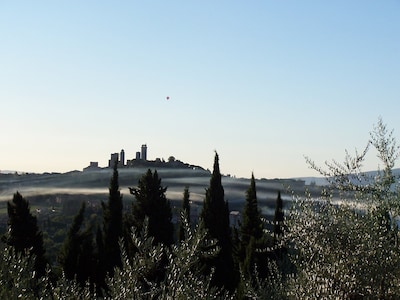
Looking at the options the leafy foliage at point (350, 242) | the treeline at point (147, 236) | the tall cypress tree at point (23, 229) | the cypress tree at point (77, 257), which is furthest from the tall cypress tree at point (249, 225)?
the leafy foliage at point (350, 242)

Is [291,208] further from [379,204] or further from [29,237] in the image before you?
[29,237]

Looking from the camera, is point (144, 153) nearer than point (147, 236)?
No

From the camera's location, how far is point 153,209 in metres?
22.0

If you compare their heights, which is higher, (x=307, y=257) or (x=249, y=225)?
(x=307, y=257)

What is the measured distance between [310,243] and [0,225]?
32764mm

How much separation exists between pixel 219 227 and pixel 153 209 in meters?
2.82

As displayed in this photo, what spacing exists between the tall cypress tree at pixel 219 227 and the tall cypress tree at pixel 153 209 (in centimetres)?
150

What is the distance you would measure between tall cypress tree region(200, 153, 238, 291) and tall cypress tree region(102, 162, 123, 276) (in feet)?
12.1

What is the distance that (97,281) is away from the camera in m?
19.9

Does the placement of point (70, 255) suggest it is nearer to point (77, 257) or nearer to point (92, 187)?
point (77, 257)

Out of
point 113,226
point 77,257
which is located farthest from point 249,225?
point 77,257

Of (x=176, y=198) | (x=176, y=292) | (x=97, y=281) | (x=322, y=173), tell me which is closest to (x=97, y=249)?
(x=97, y=281)

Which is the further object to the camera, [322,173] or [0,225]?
[0,225]

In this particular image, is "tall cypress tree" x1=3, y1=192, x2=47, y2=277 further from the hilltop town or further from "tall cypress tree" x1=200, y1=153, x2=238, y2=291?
the hilltop town
